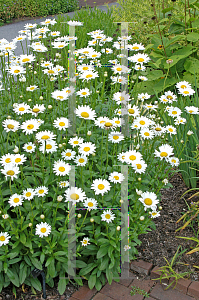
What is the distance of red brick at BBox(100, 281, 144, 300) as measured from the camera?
94.1 inches

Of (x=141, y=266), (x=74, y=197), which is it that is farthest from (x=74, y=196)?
(x=141, y=266)

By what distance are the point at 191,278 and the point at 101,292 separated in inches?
31.0

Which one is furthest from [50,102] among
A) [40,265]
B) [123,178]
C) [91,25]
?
[91,25]

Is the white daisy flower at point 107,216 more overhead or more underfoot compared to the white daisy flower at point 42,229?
more overhead

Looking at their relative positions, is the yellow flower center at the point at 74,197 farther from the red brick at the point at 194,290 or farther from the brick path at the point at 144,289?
the red brick at the point at 194,290

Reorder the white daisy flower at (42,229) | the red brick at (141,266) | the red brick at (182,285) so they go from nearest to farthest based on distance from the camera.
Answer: the white daisy flower at (42,229)
the red brick at (182,285)
the red brick at (141,266)

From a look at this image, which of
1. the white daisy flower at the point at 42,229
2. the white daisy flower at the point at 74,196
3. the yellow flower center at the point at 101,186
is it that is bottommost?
the white daisy flower at the point at 42,229

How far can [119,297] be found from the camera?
2391 mm

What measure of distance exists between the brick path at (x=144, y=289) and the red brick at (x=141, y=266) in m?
0.04

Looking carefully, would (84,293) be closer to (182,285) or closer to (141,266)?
(141,266)

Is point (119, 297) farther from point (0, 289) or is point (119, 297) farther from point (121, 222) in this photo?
point (0, 289)

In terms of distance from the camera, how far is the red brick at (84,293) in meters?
2.41

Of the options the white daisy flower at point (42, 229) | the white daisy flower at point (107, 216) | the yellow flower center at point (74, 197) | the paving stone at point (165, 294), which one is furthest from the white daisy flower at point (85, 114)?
the paving stone at point (165, 294)

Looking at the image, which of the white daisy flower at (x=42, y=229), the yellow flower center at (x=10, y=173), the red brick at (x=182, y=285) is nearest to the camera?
the yellow flower center at (x=10, y=173)
